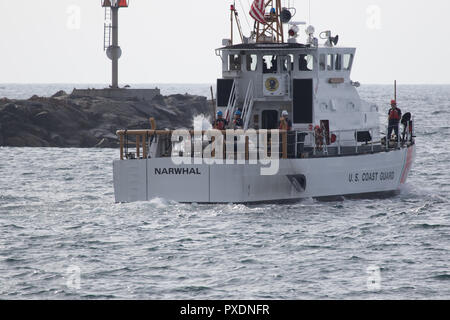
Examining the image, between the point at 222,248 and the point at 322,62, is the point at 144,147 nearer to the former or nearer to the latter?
the point at 222,248

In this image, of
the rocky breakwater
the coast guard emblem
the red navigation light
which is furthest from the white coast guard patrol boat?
the red navigation light

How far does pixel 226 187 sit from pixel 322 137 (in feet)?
13.8

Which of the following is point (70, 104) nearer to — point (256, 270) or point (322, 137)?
point (322, 137)

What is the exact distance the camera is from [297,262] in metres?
20.9

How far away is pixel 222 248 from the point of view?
22375mm

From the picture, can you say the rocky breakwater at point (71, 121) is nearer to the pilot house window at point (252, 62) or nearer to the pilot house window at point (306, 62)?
the pilot house window at point (252, 62)

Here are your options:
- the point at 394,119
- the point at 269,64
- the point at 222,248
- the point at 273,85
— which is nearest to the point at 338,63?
the point at 269,64

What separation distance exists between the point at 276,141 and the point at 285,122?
836 millimetres

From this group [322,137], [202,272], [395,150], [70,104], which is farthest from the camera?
[70,104]

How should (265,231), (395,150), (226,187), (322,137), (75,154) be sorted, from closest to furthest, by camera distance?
(265,231) → (226,187) → (322,137) → (395,150) → (75,154)

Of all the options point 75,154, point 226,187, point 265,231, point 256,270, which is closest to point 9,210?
point 226,187

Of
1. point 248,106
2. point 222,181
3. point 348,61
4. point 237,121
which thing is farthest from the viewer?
point 348,61

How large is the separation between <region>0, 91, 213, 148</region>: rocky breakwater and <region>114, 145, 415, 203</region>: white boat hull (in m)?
30.9

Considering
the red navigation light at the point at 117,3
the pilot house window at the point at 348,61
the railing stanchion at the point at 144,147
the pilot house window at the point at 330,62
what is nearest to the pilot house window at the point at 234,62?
the pilot house window at the point at 330,62
